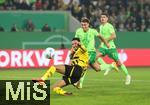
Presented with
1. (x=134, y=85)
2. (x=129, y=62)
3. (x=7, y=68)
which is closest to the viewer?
(x=134, y=85)

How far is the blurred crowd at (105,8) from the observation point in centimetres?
3388

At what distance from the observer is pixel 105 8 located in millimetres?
35219

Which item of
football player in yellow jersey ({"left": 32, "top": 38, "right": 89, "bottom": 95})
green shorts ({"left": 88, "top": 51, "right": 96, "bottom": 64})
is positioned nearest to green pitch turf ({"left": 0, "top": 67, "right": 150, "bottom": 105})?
football player in yellow jersey ({"left": 32, "top": 38, "right": 89, "bottom": 95})

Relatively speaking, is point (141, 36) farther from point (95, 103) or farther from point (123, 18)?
point (95, 103)

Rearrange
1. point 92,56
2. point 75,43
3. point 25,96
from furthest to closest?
point 92,56 → point 75,43 → point 25,96

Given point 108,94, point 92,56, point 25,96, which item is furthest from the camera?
point 92,56

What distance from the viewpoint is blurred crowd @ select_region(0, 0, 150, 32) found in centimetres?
3388

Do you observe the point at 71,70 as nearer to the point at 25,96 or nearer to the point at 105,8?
the point at 25,96

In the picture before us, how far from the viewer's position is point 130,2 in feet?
119

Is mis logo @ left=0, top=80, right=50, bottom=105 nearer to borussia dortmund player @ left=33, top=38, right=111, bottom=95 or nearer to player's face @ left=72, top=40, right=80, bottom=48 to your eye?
borussia dortmund player @ left=33, top=38, right=111, bottom=95

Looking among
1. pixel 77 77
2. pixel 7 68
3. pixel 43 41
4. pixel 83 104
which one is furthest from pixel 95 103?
pixel 43 41

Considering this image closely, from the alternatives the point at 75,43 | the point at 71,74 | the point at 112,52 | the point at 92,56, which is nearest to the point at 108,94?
the point at 71,74

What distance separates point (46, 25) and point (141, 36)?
5.25 meters

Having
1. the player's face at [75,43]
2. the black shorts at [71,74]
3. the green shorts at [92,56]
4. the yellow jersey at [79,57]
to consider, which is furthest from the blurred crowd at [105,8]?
the black shorts at [71,74]
